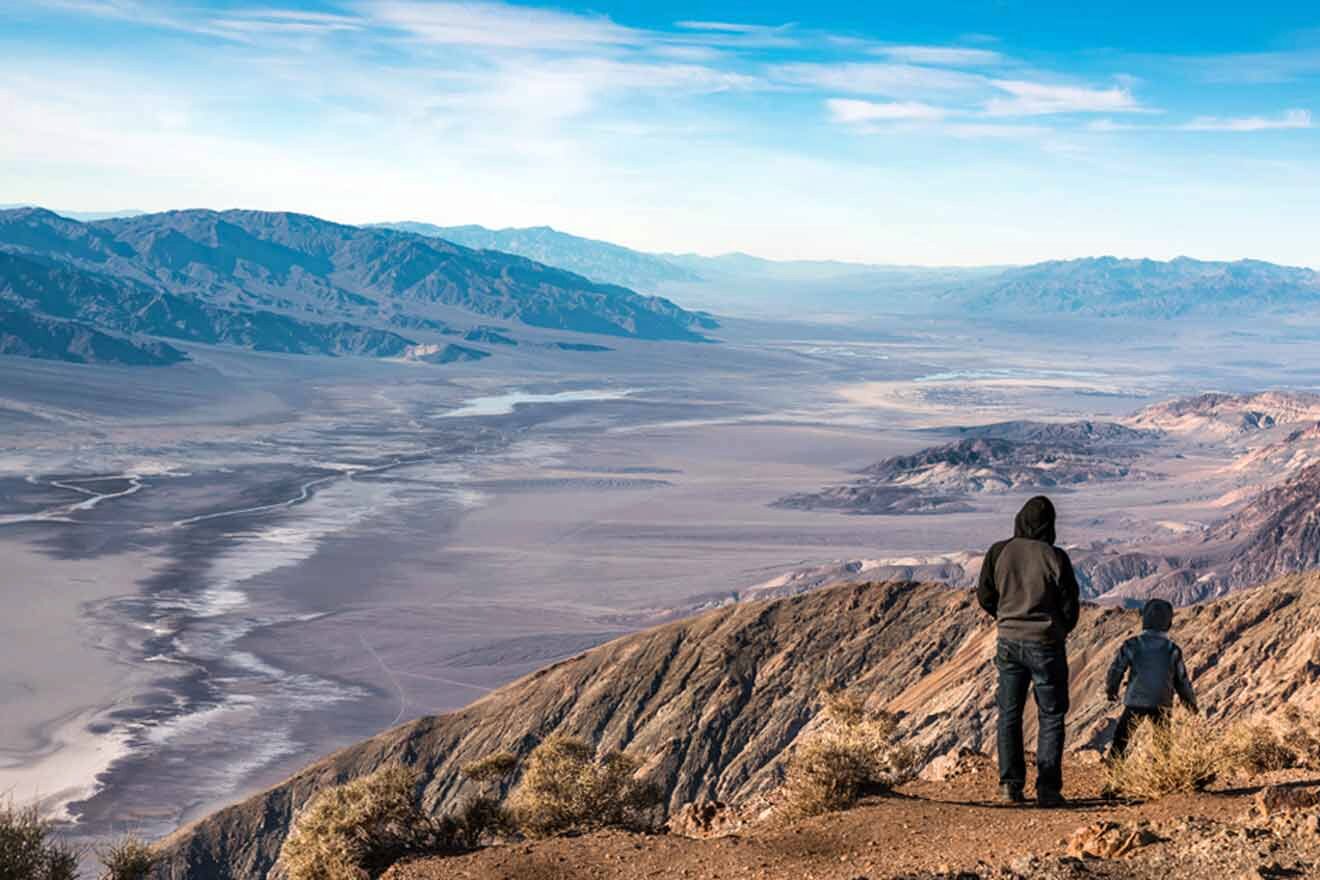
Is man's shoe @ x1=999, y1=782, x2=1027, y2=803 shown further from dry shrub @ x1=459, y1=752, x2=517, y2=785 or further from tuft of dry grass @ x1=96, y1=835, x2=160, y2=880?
tuft of dry grass @ x1=96, y1=835, x2=160, y2=880

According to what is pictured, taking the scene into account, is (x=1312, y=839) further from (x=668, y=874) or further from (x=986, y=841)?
(x=668, y=874)

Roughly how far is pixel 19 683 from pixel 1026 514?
5408 centimetres

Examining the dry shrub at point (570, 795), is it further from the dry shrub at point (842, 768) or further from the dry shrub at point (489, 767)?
the dry shrub at point (842, 768)

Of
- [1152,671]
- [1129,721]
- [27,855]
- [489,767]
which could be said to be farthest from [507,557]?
[1152,671]

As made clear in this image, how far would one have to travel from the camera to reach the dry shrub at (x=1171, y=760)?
7.46 metres

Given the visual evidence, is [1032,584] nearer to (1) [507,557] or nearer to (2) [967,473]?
(1) [507,557]

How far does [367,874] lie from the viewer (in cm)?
838

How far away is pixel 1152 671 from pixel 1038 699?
79 centimetres

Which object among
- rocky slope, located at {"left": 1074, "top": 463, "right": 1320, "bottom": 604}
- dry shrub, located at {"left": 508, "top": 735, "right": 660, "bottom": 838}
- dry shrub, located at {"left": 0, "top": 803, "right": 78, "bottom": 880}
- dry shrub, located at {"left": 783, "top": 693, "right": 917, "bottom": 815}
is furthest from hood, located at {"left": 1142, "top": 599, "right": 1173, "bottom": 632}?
rocky slope, located at {"left": 1074, "top": 463, "right": 1320, "bottom": 604}

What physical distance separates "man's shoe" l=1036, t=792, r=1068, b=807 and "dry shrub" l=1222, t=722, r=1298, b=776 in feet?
3.38

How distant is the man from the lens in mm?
7367

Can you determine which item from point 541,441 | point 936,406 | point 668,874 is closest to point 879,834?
point 668,874

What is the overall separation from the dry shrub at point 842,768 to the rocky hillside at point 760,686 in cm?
1523

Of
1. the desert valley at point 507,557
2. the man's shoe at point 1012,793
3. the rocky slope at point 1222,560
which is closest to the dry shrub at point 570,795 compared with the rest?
the man's shoe at point 1012,793
